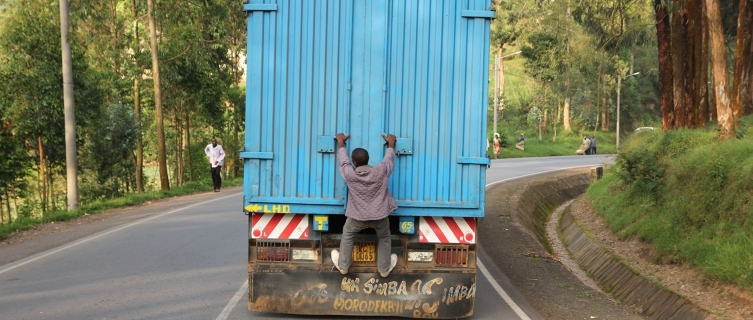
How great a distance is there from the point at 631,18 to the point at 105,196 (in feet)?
79.2

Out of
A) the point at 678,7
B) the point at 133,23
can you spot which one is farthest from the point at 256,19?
the point at 133,23

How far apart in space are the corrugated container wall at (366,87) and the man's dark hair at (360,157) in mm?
201

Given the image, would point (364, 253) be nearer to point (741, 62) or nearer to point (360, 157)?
point (360, 157)

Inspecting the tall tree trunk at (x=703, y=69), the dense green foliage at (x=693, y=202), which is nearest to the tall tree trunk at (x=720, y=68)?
the dense green foliage at (x=693, y=202)

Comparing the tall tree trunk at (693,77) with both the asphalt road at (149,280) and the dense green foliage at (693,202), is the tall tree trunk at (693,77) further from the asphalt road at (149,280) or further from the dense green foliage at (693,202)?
the asphalt road at (149,280)

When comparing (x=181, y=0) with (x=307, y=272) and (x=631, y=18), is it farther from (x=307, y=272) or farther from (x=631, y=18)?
(x=307, y=272)

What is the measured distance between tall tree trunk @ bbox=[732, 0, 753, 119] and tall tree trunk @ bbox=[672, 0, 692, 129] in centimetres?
120

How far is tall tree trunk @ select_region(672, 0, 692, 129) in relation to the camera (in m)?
17.4

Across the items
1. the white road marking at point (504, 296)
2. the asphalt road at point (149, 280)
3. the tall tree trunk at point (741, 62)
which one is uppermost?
the tall tree trunk at point (741, 62)

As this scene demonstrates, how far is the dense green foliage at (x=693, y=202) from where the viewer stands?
30.2 ft

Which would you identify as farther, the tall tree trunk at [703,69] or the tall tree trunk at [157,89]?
the tall tree trunk at [157,89]

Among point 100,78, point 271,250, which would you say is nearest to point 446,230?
point 271,250

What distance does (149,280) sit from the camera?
891cm

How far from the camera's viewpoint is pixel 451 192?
6828 mm
